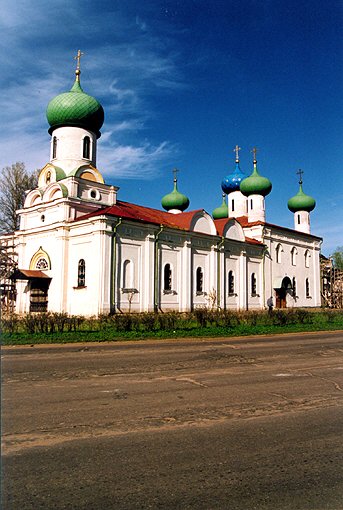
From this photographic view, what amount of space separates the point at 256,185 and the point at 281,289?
1052cm

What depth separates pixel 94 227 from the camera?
2722cm

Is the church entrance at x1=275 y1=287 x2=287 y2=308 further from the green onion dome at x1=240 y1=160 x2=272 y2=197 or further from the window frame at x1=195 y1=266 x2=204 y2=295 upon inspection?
the window frame at x1=195 y1=266 x2=204 y2=295

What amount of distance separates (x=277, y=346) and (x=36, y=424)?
39.3 ft

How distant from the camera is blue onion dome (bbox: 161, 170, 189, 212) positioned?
44969mm

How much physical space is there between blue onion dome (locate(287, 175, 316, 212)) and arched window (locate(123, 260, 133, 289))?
95.1ft

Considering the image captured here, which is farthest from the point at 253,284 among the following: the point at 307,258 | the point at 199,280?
the point at 307,258

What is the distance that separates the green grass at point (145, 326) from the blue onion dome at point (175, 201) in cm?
2041

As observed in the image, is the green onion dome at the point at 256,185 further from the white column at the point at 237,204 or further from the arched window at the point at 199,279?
the arched window at the point at 199,279

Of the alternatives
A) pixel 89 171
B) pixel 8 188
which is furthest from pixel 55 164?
pixel 8 188

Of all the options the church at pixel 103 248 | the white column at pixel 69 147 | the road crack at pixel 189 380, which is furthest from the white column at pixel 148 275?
the road crack at pixel 189 380

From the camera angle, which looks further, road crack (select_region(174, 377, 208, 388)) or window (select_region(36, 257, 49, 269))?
window (select_region(36, 257, 49, 269))

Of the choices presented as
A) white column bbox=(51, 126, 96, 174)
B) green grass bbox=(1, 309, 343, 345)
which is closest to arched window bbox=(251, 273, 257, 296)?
green grass bbox=(1, 309, 343, 345)

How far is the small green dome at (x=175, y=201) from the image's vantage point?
1770 inches

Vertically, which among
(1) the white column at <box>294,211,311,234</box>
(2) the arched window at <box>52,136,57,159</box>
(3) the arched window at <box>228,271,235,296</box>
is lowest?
(3) the arched window at <box>228,271,235,296</box>
